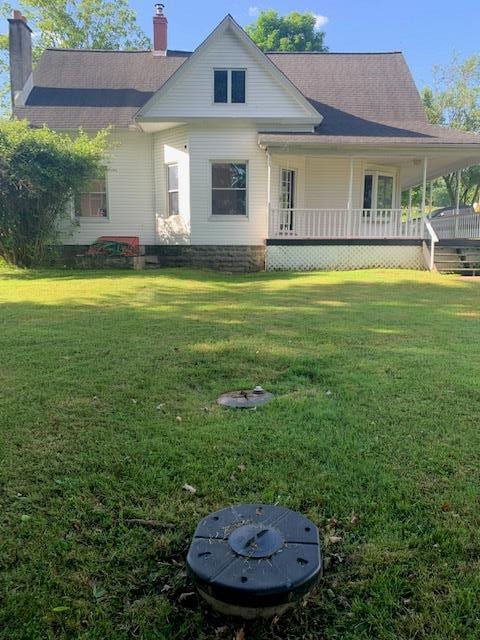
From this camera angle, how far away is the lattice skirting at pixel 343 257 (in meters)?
15.4

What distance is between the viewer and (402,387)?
4410mm

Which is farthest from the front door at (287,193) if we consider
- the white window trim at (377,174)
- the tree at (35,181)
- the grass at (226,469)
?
the grass at (226,469)

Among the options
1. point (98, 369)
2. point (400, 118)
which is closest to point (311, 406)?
point (98, 369)

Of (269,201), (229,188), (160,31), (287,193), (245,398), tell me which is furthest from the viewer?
(160,31)

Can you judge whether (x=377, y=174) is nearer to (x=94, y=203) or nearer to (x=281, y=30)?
(x=94, y=203)

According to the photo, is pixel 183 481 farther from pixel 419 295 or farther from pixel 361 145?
pixel 361 145

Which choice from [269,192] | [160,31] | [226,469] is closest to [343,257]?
[269,192]

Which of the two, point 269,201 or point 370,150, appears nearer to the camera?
point 370,150

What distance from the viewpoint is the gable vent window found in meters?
15.6

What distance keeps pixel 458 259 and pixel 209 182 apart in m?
7.85

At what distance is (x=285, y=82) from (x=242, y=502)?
596 inches

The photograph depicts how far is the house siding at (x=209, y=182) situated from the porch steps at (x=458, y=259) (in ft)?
17.5

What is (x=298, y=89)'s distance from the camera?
54.3 feet

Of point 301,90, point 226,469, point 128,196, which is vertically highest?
point 301,90
